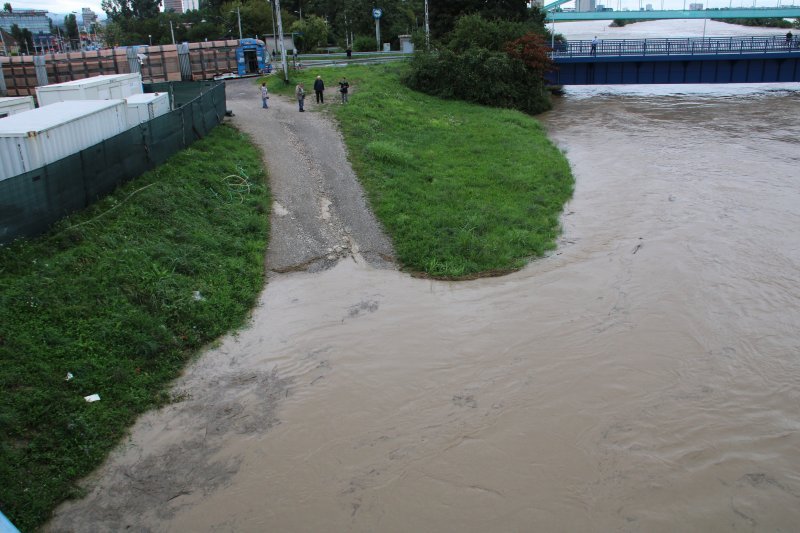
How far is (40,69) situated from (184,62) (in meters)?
9.56

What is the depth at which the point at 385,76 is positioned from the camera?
44.7 metres

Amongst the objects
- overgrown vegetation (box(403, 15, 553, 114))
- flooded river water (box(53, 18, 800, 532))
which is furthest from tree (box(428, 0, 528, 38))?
flooded river water (box(53, 18, 800, 532))

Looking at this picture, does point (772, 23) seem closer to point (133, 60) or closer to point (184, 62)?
point (184, 62)

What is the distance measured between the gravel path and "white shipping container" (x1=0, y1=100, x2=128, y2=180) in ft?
18.2

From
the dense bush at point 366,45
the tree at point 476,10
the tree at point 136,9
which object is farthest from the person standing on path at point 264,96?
the tree at point 136,9

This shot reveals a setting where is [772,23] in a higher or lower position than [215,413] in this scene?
higher

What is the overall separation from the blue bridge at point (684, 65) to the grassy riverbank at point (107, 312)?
38303 millimetres

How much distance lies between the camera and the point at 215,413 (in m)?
12.2

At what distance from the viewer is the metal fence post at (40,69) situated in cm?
4472

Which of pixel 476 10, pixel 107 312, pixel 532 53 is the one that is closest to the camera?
pixel 107 312

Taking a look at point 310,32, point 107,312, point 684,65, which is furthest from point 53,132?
point 310,32

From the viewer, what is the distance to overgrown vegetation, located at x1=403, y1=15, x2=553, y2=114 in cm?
4372

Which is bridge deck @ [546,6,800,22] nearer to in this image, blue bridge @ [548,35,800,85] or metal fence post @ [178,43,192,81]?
blue bridge @ [548,35,800,85]

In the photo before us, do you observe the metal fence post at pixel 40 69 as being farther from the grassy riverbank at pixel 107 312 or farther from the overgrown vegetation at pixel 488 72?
the grassy riverbank at pixel 107 312
